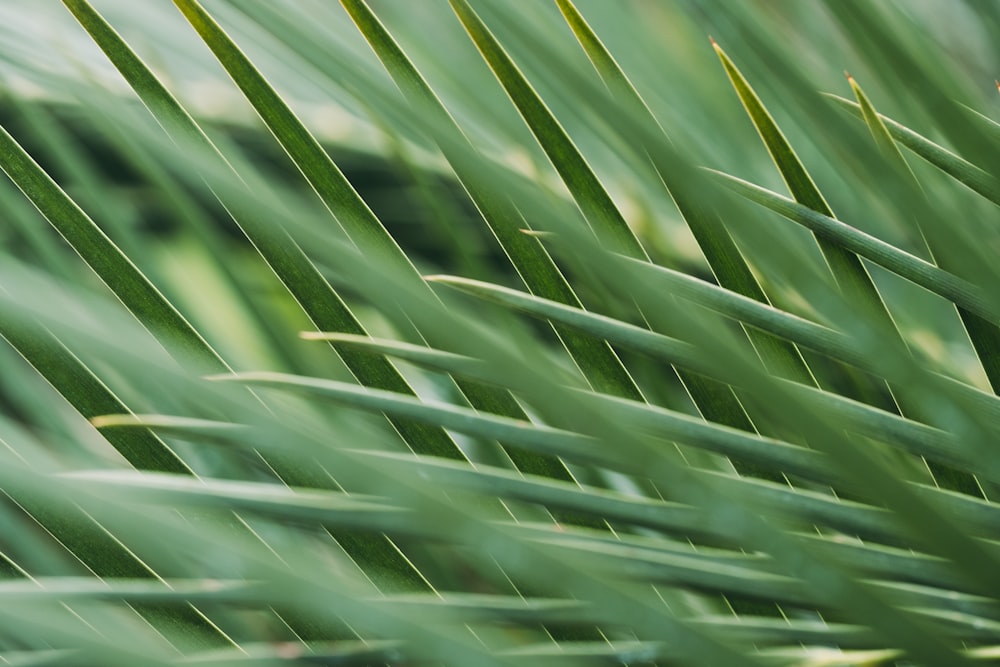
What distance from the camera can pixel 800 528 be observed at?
35 centimetres

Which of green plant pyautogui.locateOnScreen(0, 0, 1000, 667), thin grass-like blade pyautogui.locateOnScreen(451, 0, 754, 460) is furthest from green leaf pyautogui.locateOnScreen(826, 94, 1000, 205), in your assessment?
thin grass-like blade pyautogui.locateOnScreen(451, 0, 754, 460)

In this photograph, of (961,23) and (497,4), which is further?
(961,23)

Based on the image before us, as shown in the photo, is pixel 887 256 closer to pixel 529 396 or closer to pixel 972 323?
pixel 972 323

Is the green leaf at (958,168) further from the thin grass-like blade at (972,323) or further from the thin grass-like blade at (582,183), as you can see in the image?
the thin grass-like blade at (582,183)

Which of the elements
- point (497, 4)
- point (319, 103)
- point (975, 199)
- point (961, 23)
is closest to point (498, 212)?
point (497, 4)

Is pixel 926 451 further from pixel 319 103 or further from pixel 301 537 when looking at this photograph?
pixel 319 103

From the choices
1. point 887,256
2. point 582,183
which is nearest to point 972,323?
point 887,256

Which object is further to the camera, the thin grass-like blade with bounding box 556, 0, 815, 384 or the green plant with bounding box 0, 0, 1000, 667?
the thin grass-like blade with bounding box 556, 0, 815, 384

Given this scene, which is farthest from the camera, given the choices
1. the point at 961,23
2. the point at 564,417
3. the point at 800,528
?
the point at 961,23

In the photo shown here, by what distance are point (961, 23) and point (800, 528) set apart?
0.57 metres

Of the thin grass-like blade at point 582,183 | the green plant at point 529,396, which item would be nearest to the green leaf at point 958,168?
the green plant at point 529,396

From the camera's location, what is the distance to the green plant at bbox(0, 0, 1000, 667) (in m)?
0.22

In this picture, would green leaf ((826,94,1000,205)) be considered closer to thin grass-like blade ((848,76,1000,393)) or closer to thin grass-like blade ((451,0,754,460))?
thin grass-like blade ((848,76,1000,393))

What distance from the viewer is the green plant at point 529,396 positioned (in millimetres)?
221
